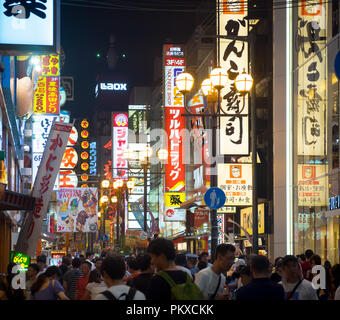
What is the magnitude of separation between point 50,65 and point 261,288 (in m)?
32.5

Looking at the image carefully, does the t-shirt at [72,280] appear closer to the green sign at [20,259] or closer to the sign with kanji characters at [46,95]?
the green sign at [20,259]

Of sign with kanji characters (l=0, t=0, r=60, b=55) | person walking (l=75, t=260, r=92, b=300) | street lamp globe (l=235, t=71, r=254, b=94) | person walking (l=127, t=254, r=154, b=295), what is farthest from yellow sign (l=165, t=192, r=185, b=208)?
person walking (l=127, t=254, r=154, b=295)

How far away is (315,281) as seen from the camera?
14.1m

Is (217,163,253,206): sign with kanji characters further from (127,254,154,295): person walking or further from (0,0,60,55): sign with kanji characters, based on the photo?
(127,254,154,295): person walking

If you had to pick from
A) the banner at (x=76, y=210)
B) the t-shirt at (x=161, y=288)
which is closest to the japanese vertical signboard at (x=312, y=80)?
the banner at (x=76, y=210)

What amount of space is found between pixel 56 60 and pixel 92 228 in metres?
9.74

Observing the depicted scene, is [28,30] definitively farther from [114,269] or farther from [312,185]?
[312,185]

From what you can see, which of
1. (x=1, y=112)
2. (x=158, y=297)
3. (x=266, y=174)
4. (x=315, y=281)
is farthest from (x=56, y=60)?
(x=158, y=297)

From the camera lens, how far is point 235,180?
31.6 metres

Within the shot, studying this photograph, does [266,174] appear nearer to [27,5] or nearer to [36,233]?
[36,233]

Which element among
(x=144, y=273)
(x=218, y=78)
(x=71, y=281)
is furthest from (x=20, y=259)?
(x=218, y=78)

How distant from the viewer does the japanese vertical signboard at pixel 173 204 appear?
186ft

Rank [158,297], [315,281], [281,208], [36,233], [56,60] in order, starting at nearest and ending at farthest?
1. [158,297]
2. [315,281]
3. [36,233]
4. [281,208]
5. [56,60]

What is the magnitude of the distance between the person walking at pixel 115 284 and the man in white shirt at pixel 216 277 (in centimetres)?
230
